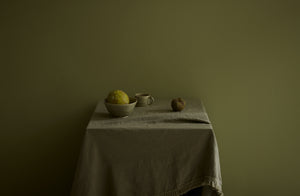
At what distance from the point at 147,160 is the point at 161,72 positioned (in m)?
0.67

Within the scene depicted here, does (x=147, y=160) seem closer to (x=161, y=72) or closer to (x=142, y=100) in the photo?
(x=142, y=100)

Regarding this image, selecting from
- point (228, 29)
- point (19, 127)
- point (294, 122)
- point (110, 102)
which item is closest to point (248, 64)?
point (228, 29)

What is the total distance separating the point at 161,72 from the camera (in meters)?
1.99

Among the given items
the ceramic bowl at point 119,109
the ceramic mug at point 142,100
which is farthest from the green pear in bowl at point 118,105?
the ceramic mug at point 142,100

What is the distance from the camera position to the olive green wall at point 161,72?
193 cm

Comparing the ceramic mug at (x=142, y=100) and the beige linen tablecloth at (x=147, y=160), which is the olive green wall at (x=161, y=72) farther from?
the beige linen tablecloth at (x=147, y=160)

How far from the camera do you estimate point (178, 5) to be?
1.92 m

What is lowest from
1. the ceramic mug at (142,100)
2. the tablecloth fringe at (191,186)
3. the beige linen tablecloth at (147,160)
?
the tablecloth fringe at (191,186)

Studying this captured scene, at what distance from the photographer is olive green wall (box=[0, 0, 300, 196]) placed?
1.93 m

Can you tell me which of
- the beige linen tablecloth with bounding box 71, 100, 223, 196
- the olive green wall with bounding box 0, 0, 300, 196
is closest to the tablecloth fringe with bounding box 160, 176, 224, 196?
the beige linen tablecloth with bounding box 71, 100, 223, 196

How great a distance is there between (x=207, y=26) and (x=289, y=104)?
2.24 feet

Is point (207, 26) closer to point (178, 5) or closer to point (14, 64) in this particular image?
point (178, 5)

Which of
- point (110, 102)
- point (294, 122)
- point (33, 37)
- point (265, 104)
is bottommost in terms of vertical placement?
point (294, 122)

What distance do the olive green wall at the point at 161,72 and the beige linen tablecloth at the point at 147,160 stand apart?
55 centimetres
